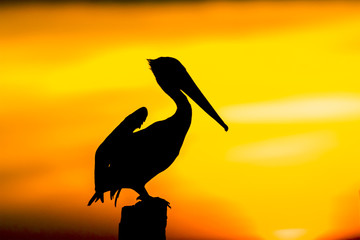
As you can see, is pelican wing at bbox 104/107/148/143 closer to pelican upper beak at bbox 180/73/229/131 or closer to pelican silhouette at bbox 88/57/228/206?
pelican silhouette at bbox 88/57/228/206

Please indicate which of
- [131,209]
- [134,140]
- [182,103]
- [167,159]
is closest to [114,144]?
[134,140]

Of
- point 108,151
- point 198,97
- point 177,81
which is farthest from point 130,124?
point 198,97

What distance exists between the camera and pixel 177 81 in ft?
26.1

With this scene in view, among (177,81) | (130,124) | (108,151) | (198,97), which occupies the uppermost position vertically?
(177,81)

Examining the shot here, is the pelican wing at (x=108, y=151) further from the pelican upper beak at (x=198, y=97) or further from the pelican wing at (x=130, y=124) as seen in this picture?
the pelican upper beak at (x=198, y=97)

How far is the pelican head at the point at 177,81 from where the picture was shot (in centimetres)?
787

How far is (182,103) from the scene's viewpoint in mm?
7789

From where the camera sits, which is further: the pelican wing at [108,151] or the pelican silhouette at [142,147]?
the pelican silhouette at [142,147]

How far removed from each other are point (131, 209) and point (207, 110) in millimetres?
3171

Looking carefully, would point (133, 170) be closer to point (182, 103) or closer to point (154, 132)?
point (154, 132)

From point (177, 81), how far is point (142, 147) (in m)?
1.24

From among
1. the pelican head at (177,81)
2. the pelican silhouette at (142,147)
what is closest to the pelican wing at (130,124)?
the pelican silhouette at (142,147)

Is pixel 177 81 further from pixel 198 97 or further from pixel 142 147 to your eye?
pixel 142 147

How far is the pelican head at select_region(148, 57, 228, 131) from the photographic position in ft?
25.8
